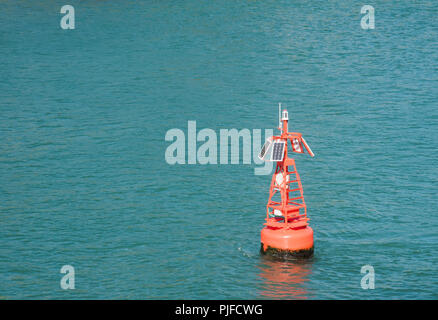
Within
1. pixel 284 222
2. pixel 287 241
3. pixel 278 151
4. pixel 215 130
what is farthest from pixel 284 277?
pixel 215 130

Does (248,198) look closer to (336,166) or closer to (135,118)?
(336,166)

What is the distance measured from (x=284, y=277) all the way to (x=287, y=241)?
2.47m

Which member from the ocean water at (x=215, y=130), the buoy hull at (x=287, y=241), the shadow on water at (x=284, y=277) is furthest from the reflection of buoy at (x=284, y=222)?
the ocean water at (x=215, y=130)

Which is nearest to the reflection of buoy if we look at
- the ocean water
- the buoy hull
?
the buoy hull

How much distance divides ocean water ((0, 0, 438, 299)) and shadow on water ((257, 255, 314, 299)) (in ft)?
0.47

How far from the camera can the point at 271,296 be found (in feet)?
163

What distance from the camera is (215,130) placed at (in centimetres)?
8850

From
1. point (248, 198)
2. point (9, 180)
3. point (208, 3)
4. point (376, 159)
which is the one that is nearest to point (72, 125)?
point (9, 180)

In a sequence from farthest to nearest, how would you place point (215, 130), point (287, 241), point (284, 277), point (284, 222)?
point (215, 130), point (284, 222), point (284, 277), point (287, 241)

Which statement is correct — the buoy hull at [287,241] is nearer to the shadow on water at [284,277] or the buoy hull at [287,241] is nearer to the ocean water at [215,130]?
the shadow on water at [284,277]

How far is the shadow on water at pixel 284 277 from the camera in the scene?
1966 inches

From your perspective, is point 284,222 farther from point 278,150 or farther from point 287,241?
point 278,150

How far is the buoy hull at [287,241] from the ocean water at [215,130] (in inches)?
42.1
